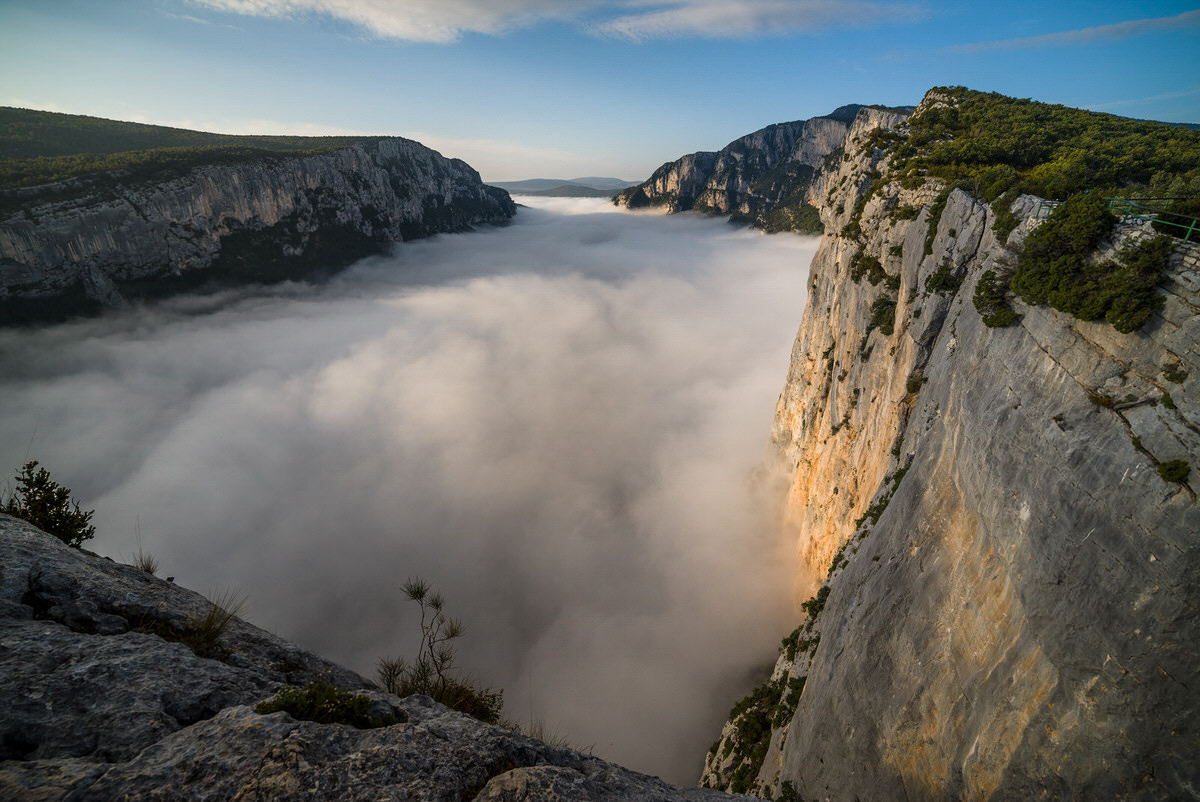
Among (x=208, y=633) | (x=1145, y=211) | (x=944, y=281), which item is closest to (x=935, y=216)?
(x=944, y=281)

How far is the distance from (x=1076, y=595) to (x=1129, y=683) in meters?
1.72

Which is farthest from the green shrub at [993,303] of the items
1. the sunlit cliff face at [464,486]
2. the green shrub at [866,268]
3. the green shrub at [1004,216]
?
the sunlit cliff face at [464,486]

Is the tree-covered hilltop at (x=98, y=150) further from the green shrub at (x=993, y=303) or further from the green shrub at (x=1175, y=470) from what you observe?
the green shrub at (x=1175, y=470)

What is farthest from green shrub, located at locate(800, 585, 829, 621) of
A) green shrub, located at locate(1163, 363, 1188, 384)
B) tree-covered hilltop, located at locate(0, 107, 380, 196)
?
tree-covered hilltop, located at locate(0, 107, 380, 196)

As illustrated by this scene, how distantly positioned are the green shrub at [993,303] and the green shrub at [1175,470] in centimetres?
753

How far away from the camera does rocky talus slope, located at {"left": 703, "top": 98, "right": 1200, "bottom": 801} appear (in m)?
8.41

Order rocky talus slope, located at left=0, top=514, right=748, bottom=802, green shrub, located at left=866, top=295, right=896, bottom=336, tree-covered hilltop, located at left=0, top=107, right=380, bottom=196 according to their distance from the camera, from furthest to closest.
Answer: tree-covered hilltop, located at left=0, top=107, right=380, bottom=196
green shrub, located at left=866, top=295, right=896, bottom=336
rocky talus slope, located at left=0, top=514, right=748, bottom=802

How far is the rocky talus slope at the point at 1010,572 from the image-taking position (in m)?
8.41

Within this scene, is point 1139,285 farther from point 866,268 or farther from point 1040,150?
point 1040,150

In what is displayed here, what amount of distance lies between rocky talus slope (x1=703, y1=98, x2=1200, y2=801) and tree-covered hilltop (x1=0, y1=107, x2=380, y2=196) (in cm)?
15183

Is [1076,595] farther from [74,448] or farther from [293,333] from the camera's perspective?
[293,333]

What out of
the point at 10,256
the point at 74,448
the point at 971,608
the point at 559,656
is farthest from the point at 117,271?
the point at 971,608

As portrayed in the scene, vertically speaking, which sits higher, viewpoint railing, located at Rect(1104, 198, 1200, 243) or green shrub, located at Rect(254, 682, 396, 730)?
viewpoint railing, located at Rect(1104, 198, 1200, 243)

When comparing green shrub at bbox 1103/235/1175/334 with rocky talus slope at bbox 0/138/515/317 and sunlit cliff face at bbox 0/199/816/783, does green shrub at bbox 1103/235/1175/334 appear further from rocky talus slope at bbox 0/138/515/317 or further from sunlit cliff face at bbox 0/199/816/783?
rocky talus slope at bbox 0/138/515/317
